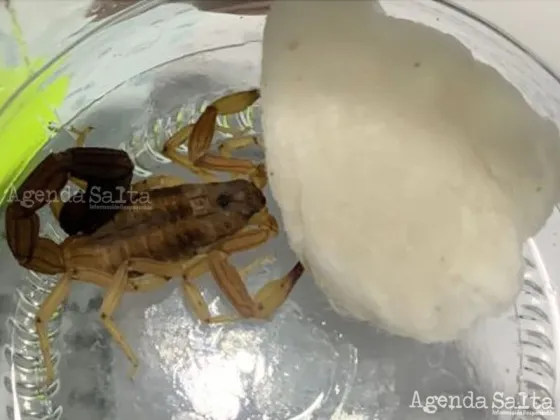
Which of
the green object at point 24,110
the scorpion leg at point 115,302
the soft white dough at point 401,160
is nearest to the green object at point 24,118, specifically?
the green object at point 24,110

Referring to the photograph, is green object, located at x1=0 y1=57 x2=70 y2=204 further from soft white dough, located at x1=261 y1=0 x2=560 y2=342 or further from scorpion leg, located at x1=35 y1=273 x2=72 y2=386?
soft white dough, located at x1=261 y1=0 x2=560 y2=342

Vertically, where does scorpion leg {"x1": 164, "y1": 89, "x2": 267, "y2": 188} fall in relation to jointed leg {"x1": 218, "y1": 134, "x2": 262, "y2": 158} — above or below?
above

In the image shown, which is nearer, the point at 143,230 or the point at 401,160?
the point at 401,160

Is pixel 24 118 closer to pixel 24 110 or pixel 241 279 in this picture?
pixel 24 110

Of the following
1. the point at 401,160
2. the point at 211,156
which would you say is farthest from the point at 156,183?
the point at 401,160

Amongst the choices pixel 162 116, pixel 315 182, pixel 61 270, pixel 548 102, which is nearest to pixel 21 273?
pixel 61 270

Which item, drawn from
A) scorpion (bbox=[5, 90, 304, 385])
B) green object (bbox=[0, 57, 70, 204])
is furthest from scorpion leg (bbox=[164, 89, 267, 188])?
green object (bbox=[0, 57, 70, 204])

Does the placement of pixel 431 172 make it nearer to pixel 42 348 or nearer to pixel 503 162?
pixel 503 162
